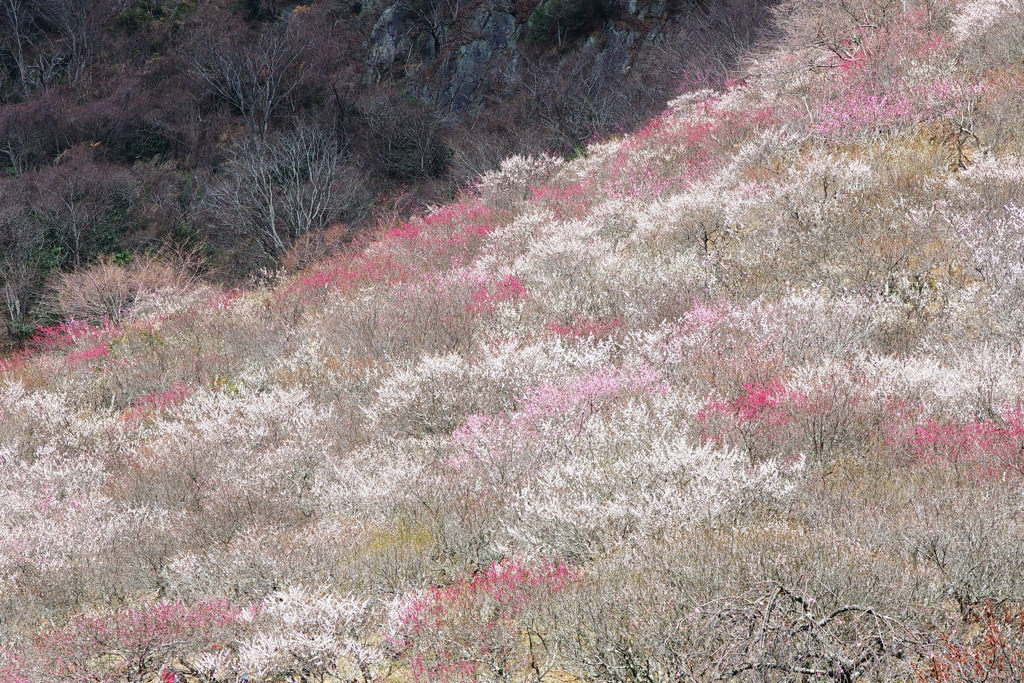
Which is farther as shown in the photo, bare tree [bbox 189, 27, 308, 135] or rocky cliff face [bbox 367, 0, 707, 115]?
bare tree [bbox 189, 27, 308, 135]

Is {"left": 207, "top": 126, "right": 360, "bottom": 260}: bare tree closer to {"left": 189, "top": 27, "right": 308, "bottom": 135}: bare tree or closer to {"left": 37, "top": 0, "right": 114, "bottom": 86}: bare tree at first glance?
{"left": 189, "top": 27, "right": 308, "bottom": 135}: bare tree

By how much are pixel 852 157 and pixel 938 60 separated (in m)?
3.20

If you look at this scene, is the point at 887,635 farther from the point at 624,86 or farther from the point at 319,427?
the point at 624,86

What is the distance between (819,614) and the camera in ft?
9.96

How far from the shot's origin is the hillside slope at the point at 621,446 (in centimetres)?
320

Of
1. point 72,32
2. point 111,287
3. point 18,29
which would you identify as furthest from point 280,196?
point 18,29

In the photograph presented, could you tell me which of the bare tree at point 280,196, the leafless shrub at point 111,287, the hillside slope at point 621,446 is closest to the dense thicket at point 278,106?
the bare tree at point 280,196

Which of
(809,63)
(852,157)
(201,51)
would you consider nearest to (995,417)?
(852,157)

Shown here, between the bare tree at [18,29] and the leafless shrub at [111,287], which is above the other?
the bare tree at [18,29]

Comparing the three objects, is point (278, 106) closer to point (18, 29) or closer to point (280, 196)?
point (280, 196)

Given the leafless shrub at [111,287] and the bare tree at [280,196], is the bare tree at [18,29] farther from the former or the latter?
the bare tree at [280,196]

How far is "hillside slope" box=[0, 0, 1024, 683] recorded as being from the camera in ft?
10.5

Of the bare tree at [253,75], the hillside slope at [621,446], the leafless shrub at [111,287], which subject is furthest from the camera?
the bare tree at [253,75]

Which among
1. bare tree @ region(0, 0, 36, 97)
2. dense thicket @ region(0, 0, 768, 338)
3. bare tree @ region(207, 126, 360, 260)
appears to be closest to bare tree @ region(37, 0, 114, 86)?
dense thicket @ region(0, 0, 768, 338)
